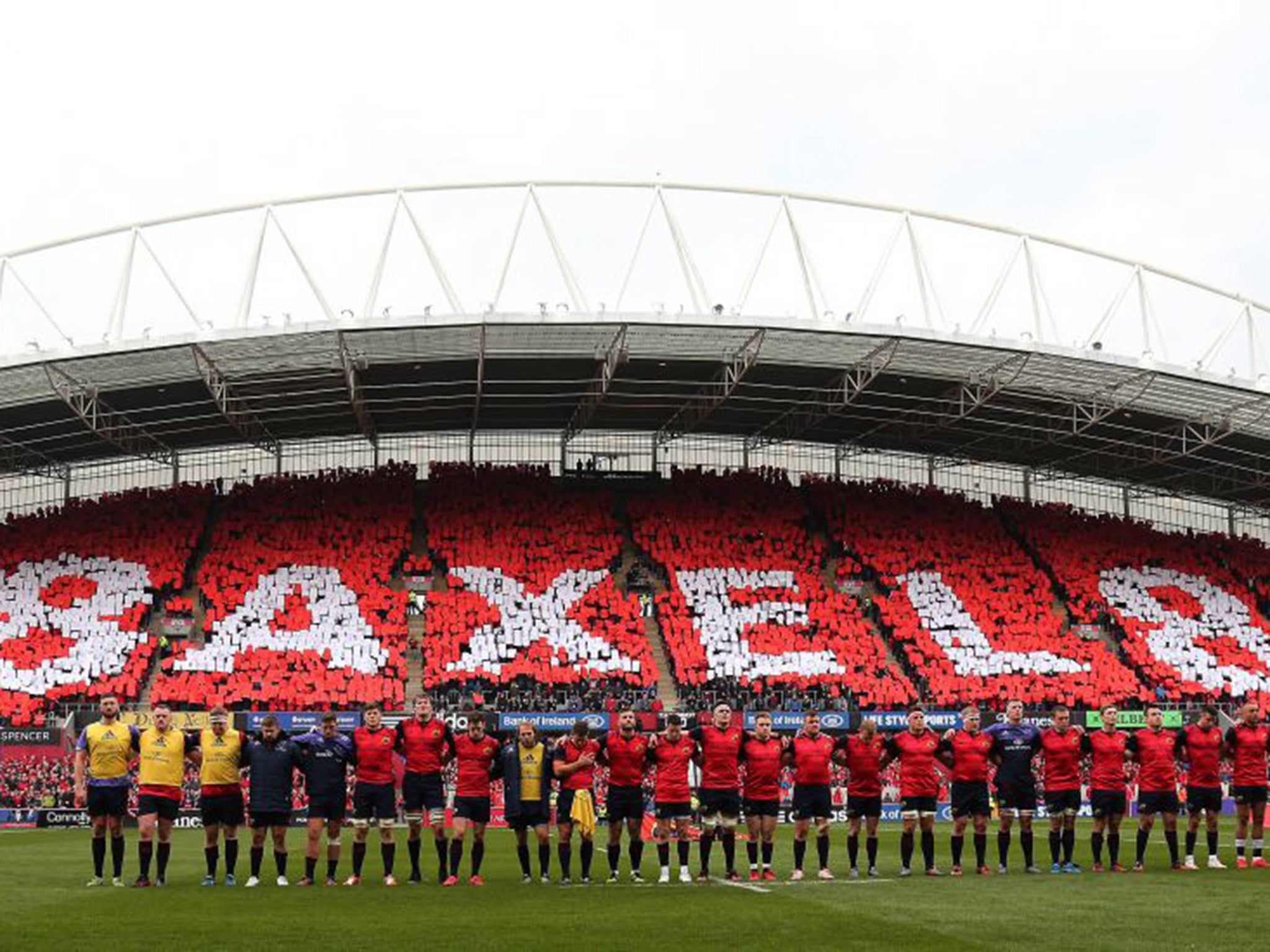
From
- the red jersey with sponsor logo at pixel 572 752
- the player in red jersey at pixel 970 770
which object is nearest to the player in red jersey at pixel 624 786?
the red jersey with sponsor logo at pixel 572 752

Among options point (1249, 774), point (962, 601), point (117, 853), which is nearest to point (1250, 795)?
point (1249, 774)

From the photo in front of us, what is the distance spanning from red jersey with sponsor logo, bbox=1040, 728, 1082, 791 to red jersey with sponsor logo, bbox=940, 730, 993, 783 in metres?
0.95

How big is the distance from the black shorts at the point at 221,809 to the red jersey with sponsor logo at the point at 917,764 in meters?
8.55

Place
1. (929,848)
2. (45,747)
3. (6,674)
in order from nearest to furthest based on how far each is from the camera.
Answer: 1. (929,848)
2. (45,747)
3. (6,674)

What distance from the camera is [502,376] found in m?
45.4

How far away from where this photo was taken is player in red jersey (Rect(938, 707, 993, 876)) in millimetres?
20234

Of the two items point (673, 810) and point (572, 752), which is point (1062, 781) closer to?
point (673, 810)

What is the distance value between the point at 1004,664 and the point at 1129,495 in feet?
47.6

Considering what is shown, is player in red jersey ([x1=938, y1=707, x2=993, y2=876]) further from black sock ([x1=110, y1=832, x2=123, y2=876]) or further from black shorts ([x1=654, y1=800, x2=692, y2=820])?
black sock ([x1=110, y1=832, x2=123, y2=876])

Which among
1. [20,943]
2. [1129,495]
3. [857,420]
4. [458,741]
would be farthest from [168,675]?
[1129,495]

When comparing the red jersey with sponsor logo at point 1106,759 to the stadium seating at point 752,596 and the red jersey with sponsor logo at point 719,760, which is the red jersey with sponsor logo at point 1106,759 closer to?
the red jersey with sponsor logo at point 719,760

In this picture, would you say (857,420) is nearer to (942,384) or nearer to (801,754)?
(942,384)

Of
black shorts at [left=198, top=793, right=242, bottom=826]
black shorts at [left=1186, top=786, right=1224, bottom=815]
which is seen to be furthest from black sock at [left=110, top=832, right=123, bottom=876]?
black shorts at [left=1186, top=786, right=1224, bottom=815]

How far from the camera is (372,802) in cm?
1938
